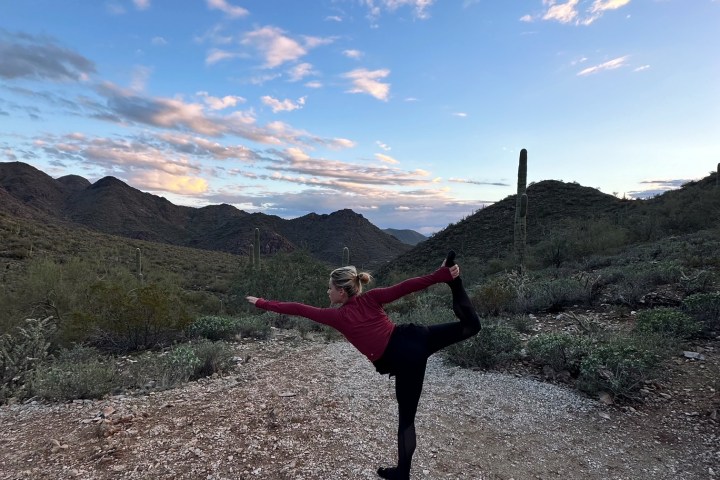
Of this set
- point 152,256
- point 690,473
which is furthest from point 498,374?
point 152,256

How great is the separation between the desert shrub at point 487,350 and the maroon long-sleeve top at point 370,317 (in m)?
3.55

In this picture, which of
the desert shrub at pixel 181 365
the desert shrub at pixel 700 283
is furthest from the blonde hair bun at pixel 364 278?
the desert shrub at pixel 700 283

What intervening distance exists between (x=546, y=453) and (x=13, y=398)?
6026mm

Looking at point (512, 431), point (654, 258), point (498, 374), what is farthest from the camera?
point (654, 258)

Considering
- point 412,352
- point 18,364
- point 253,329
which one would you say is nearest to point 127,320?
point 18,364

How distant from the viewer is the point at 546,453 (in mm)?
3951

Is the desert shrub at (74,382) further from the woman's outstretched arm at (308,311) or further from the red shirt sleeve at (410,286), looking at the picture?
the red shirt sleeve at (410,286)

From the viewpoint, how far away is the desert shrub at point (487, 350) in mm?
6094

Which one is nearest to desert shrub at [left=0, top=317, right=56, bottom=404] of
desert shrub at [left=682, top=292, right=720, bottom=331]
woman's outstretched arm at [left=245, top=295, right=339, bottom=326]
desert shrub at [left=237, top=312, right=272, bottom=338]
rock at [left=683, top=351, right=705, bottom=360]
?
desert shrub at [left=237, top=312, right=272, bottom=338]

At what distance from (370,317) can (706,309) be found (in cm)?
659

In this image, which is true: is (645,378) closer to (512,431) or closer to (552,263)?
(512,431)

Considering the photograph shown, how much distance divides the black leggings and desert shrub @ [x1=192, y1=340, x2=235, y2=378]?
3709 millimetres

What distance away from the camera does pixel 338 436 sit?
13.7 feet

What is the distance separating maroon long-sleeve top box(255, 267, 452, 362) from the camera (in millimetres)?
2990
